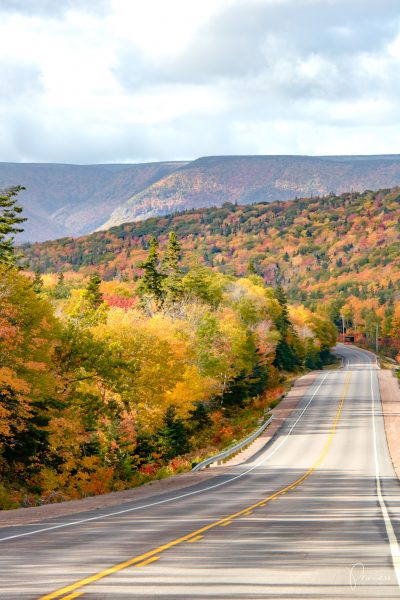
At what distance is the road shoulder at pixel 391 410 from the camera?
6391 centimetres

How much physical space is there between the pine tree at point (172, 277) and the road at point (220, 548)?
2219 inches

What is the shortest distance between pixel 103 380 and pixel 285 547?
35.4 meters

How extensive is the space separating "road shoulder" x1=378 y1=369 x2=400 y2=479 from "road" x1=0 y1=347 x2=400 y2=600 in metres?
21.4

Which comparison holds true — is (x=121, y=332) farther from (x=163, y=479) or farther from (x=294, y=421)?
(x=294, y=421)

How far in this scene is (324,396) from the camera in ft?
346

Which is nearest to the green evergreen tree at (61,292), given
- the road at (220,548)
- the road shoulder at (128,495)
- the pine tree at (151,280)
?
the pine tree at (151,280)

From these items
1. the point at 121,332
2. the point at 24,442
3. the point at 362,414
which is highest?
the point at 121,332

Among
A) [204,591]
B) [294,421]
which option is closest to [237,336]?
[294,421]

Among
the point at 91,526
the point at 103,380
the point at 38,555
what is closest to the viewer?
the point at 38,555

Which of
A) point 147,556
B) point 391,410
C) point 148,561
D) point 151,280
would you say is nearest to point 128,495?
point 147,556

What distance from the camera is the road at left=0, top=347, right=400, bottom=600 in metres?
11.6

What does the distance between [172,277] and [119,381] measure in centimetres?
4481

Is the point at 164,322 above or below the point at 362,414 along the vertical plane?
above

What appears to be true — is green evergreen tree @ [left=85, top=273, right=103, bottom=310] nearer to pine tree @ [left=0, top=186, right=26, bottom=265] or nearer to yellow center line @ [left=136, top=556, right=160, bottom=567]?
pine tree @ [left=0, top=186, right=26, bottom=265]
